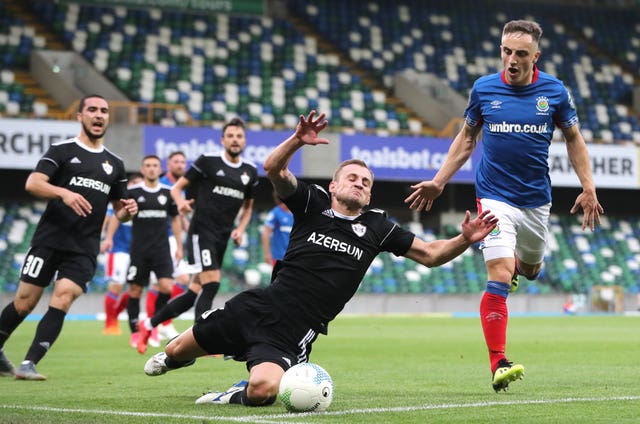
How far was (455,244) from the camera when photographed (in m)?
6.45

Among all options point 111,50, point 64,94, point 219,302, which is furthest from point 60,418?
point 111,50

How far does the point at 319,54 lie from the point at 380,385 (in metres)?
25.2

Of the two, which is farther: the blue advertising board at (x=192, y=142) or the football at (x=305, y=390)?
the blue advertising board at (x=192, y=142)

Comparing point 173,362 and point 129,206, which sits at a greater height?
point 129,206

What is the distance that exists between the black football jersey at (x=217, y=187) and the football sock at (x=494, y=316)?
16.0 ft

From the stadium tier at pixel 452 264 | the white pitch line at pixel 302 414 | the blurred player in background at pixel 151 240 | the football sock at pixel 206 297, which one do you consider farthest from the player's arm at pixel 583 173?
A: the stadium tier at pixel 452 264

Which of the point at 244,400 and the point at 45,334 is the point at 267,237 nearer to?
the point at 45,334

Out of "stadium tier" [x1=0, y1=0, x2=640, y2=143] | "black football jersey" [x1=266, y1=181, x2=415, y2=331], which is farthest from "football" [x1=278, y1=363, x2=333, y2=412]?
"stadium tier" [x1=0, y1=0, x2=640, y2=143]

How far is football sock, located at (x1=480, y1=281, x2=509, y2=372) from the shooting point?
736 cm

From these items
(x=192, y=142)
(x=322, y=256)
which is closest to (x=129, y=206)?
(x=322, y=256)

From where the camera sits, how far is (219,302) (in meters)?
24.4

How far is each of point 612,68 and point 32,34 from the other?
17.9 metres

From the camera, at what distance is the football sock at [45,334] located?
863 centimetres

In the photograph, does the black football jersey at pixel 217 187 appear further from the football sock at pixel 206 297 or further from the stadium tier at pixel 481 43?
the stadium tier at pixel 481 43
